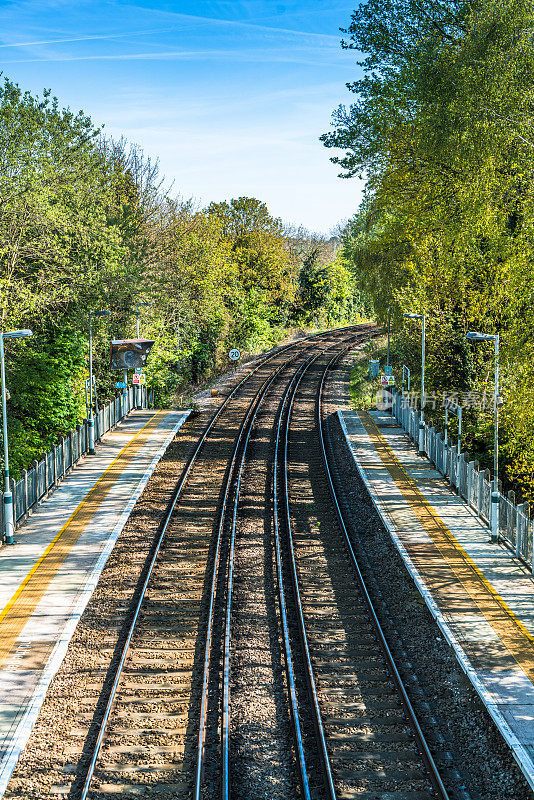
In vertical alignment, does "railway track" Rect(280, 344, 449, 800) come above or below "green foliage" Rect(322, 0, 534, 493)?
below

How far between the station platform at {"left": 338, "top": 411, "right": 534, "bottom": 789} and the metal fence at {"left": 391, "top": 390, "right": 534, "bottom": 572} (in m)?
0.29

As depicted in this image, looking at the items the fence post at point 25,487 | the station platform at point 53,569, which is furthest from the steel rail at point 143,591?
the fence post at point 25,487

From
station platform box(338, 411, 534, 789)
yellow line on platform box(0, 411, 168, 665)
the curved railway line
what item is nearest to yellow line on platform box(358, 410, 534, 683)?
station platform box(338, 411, 534, 789)

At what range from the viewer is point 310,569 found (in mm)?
19078

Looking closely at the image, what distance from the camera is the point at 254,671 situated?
1403cm

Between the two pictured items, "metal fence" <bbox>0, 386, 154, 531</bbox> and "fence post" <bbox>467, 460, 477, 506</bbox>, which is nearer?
"metal fence" <bbox>0, 386, 154, 531</bbox>

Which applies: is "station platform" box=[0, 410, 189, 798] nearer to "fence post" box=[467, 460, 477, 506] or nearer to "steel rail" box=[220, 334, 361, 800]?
"steel rail" box=[220, 334, 361, 800]

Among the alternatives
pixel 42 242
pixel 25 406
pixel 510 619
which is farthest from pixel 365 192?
pixel 510 619

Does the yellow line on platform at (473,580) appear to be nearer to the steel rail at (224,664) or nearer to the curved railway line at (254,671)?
the curved railway line at (254,671)

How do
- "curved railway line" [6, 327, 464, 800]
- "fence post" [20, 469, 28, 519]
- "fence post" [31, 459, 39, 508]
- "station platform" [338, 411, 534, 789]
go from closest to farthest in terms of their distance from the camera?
"curved railway line" [6, 327, 464, 800]
"station platform" [338, 411, 534, 789]
"fence post" [20, 469, 28, 519]
"fence post" [31, 459, 39, 508]

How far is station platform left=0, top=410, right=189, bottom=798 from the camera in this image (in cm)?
1266

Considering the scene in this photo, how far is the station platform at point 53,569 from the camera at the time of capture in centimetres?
1266

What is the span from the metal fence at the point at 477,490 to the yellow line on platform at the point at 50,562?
11.4m

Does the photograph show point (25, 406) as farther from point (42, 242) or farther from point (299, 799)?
point (299, 799)
